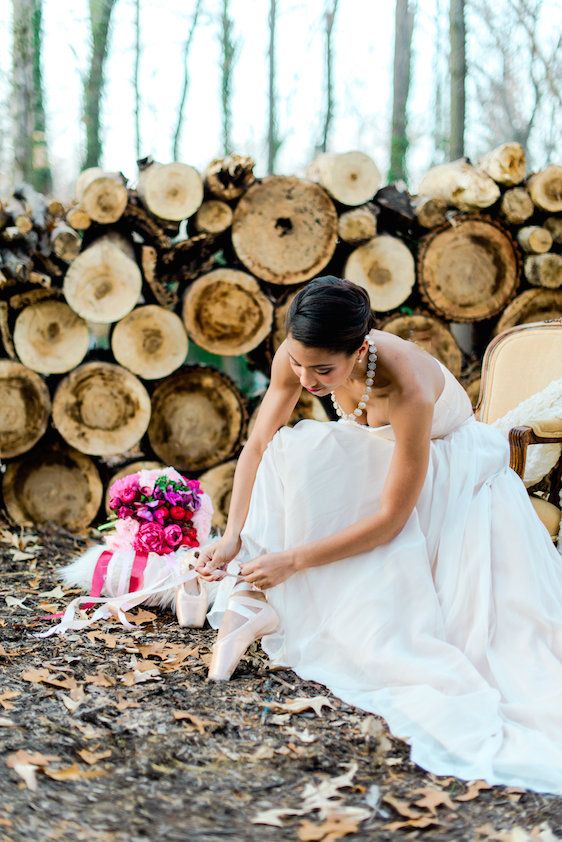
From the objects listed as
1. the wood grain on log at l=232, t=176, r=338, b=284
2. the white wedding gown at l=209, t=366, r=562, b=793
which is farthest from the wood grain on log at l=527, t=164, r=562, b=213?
the white wedding gown at l=209, t=366, r=562, b=793

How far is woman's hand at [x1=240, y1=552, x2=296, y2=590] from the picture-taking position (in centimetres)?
253

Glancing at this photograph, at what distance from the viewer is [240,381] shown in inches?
270

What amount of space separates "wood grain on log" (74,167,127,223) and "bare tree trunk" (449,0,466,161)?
18.0ft

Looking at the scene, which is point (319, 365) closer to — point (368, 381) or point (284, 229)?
point (368, 381)

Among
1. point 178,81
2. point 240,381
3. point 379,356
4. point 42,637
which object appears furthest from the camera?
point 178,81

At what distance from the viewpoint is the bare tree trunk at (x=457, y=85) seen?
352 inches

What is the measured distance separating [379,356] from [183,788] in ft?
4.52

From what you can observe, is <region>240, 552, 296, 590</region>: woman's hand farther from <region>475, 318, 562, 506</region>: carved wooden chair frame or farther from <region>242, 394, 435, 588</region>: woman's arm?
<region>475, 318, 562, 506</region>: carved wooden chair frame

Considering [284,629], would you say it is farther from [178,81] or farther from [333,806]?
[178,81]

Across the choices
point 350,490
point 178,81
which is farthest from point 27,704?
point 178,81

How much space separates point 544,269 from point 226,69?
1200 centimetres

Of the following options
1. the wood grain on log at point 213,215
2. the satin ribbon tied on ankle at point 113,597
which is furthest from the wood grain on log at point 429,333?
the satin ribbon tied on ankle at point 113,597

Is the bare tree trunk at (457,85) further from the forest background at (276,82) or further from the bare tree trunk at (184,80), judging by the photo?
the bare tree trunk at (184,80)

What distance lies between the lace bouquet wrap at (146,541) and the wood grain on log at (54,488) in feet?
4.35
